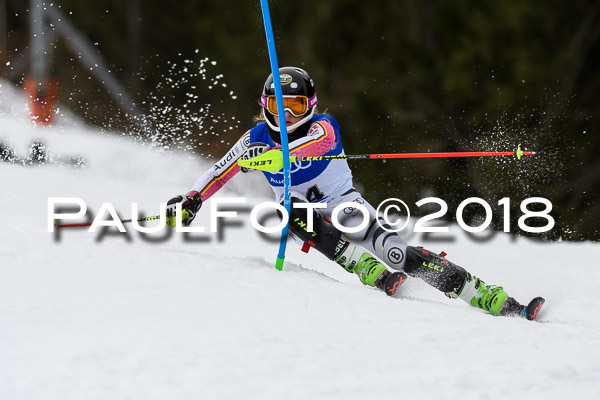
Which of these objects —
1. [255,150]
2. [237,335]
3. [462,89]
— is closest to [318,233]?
[255,150]

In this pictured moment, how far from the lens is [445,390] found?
2.26 metres

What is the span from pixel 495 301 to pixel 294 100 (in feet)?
4.94

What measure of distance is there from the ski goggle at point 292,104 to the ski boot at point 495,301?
1.26 m

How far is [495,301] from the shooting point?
374 centimetres

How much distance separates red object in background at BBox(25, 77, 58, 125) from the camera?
10.5 m

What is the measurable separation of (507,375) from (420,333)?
447 millimetres

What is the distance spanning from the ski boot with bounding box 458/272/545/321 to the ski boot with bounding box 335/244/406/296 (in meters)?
0.44

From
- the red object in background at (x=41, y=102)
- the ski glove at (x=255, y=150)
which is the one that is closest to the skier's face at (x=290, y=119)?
the ski glove at (x=255, y=150)

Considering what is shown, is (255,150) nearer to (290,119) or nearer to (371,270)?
(290,119)

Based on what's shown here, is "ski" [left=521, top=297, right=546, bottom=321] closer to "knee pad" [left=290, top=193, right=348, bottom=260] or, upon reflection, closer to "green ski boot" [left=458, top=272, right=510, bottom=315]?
"green ski boot" [left=458, top=272, right=510, bottom=315]

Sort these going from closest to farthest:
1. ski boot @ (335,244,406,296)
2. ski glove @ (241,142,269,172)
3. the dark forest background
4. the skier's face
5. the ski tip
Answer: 1. ski boot @ (335,244,406,296)
2. the ski tip
3. ski glove @ (241,142,269,172)
4. the skier's face
5. the dark forest background

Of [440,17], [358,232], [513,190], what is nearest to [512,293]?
[358,232]

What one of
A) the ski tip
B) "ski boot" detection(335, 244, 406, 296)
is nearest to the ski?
the ski tip

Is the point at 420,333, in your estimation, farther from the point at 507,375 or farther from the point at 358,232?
the point at 358,232
